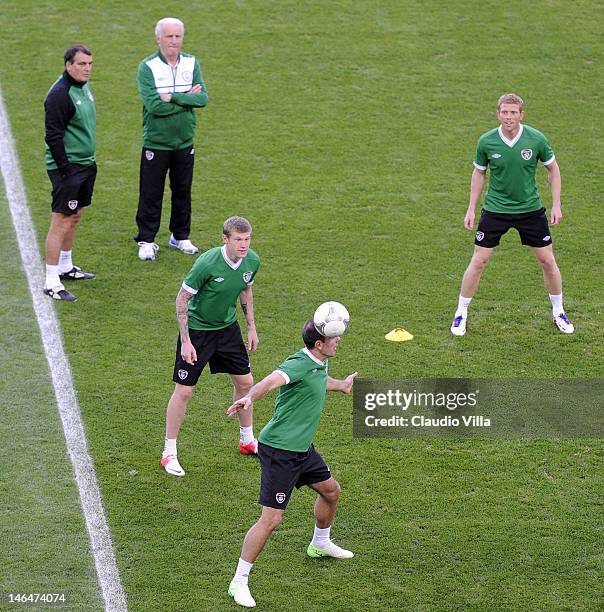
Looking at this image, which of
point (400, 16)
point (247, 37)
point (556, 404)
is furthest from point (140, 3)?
point (556, 404)

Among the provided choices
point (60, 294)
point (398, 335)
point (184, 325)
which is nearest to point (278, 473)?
point (184, 325)

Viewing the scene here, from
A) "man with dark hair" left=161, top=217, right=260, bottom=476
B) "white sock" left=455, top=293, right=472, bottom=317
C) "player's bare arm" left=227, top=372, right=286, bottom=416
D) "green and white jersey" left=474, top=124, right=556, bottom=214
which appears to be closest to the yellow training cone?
"white sock" left=455, top=293, right=472, bottom=317

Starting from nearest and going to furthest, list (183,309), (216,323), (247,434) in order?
1. (183,309)
2. (216,323)
3. (247,434)

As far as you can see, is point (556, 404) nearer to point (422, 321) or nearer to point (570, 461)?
point (570, 461)

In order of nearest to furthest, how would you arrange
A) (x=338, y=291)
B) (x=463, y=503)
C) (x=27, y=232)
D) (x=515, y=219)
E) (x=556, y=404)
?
1. (x=463, y=503)
2. (x=556, y=404)
3. (x=515, y=219)
4. (x=338, y=291)
5. (x=27, y=232)

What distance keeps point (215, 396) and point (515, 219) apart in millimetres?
3031

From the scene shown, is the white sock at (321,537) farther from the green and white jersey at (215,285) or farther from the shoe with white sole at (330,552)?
the green and white jersey at (215,285)

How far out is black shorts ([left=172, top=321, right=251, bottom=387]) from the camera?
8516mm

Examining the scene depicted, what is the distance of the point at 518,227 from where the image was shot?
1042 cm

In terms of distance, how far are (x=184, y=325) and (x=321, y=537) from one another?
67.8 inches

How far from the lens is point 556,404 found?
31.6 feet

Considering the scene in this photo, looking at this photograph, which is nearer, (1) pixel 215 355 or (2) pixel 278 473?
(2) pixel 278 473

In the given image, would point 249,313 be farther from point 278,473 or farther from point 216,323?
point 278,473

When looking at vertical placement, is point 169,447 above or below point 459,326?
below
